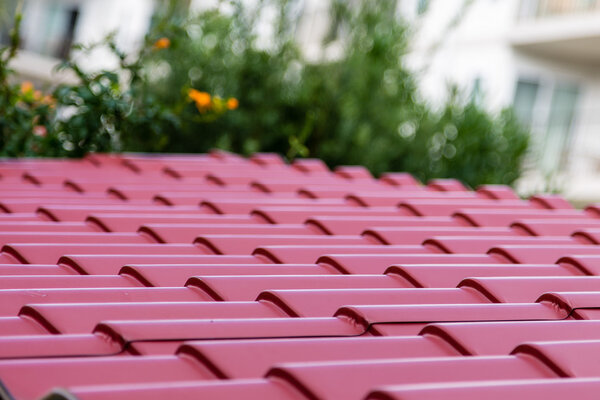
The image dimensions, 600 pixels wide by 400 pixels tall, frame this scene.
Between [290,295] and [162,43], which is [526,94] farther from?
[290,295]

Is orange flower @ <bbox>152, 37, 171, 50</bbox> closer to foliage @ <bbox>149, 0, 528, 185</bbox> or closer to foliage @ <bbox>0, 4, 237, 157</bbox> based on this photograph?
foliage @ <bbox>0, 4, 237, 157</bbox>

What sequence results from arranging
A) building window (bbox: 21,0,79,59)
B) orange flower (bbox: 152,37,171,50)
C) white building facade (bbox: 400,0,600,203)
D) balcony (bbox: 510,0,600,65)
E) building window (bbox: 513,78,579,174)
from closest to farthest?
1. orange flower (bbox: 152,37,171,50)
2. balcony (bbox: 510,0,600,65)
3. white building facade (bbox: 400,0,600,203)
4. building window (bbox: 513,78,579,174)
5. building window (bbox: 21,0,79,59)

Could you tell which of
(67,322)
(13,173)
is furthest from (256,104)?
(67,322)

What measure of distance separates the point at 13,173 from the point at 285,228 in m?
2.16

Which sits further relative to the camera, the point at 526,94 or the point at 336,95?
the point at 526,94

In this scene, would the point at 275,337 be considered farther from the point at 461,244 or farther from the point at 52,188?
the point at 52,188

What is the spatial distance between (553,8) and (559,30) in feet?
3.25

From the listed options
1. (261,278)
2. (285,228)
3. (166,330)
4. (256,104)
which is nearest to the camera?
(166,330)

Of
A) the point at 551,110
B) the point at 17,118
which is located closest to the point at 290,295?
the point at 17,118

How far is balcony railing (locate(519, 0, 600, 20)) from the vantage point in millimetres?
21344

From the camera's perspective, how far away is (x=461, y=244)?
386 cm

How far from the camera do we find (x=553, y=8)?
72.5ft

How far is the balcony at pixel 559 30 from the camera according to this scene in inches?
822

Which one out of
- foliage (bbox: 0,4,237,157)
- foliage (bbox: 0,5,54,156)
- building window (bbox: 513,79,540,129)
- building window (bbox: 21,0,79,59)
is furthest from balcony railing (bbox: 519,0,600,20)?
building window (bbox: 21,0,79,59)
